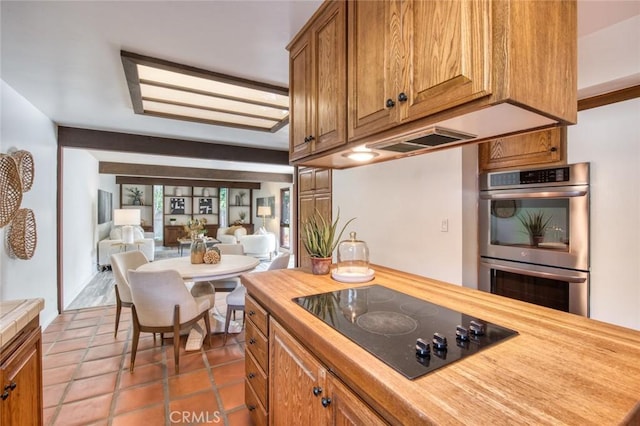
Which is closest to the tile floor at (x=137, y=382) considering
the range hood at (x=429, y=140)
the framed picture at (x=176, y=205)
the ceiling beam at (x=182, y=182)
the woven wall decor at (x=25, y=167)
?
the woven wall decor at (x=25, y=167)

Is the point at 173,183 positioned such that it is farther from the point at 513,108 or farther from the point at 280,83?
the point at 513,108

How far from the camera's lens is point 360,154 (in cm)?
165

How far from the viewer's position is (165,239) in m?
10.4

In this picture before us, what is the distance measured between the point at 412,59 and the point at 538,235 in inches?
70.9

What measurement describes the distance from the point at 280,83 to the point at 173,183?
29.2 feet

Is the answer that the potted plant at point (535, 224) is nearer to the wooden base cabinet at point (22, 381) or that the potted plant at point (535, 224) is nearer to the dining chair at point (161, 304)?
the dining chair at point (161, 304)

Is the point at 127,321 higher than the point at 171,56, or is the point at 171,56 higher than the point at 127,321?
the point at 171,56

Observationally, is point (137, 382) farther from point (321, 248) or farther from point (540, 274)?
point (540, 274)

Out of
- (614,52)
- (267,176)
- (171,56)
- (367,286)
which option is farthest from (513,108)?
(267,176)

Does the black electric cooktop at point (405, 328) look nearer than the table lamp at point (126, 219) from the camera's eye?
Yes

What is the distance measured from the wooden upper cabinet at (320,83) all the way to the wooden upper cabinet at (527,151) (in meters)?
1.19

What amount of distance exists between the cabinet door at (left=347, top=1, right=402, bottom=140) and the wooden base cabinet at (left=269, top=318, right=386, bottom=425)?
0.93 meters

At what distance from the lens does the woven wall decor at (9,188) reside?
2.04 m

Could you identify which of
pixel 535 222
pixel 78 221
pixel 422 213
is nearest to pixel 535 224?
pixel 535 222
